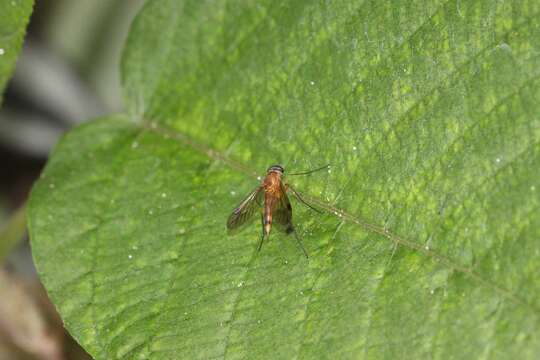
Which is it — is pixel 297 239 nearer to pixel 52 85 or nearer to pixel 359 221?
pixel 359 221

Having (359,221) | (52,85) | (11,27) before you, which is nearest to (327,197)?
(359,221)


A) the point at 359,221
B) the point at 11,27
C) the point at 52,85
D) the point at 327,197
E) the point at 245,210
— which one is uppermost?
the point at 52,85

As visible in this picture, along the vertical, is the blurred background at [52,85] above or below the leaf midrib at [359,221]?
above

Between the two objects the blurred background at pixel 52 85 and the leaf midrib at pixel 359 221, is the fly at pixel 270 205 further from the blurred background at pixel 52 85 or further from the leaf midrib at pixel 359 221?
the blurred background at pixel 52 85

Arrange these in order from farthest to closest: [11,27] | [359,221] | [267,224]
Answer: [11,27]
[267,224]
[359,221]

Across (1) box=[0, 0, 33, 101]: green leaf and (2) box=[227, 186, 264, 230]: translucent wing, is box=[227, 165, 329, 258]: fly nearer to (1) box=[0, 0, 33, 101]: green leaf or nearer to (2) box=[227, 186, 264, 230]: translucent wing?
(2) box=[227, 186, 264, 230]: translucent wing

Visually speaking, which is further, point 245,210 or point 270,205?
point 245,210

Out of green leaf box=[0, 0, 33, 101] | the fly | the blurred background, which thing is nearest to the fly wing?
the fly

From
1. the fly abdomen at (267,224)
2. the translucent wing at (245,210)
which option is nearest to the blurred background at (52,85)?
the translucent wing at (245,210)
